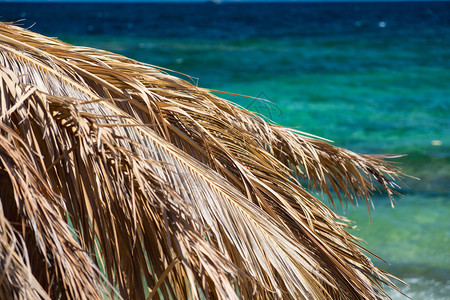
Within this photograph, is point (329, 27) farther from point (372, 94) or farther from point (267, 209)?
point (267, 209)

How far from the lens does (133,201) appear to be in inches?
46.6

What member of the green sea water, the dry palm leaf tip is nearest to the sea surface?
the green sea water

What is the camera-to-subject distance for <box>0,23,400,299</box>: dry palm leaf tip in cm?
114

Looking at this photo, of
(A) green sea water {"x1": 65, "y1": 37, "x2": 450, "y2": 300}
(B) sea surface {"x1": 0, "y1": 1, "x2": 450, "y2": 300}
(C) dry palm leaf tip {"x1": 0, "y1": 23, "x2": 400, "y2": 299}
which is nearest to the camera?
(C) dry palm leaf tip {"x1": 0, "y1": 23, "x2": 400, "y2": 299}

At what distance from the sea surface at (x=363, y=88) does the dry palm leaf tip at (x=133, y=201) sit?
1.69ft

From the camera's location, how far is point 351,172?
2.26m

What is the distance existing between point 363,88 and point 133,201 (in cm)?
1395

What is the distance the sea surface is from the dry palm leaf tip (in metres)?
0.52

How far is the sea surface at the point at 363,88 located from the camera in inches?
209

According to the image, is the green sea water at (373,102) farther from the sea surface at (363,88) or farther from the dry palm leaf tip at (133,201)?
the dry palm leaf tip at (133,201)

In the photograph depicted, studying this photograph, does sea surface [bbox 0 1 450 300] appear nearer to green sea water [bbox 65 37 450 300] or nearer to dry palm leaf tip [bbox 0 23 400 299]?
green sea water [bbox 65 37 450 300]

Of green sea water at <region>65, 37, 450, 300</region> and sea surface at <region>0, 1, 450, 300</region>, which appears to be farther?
sea surface at <region>0, 1, 450, 300</region>

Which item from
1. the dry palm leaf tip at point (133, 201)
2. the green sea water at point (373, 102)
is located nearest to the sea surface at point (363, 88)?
the green sea water at point (373, 102)

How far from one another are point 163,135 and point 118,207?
1.21ft
